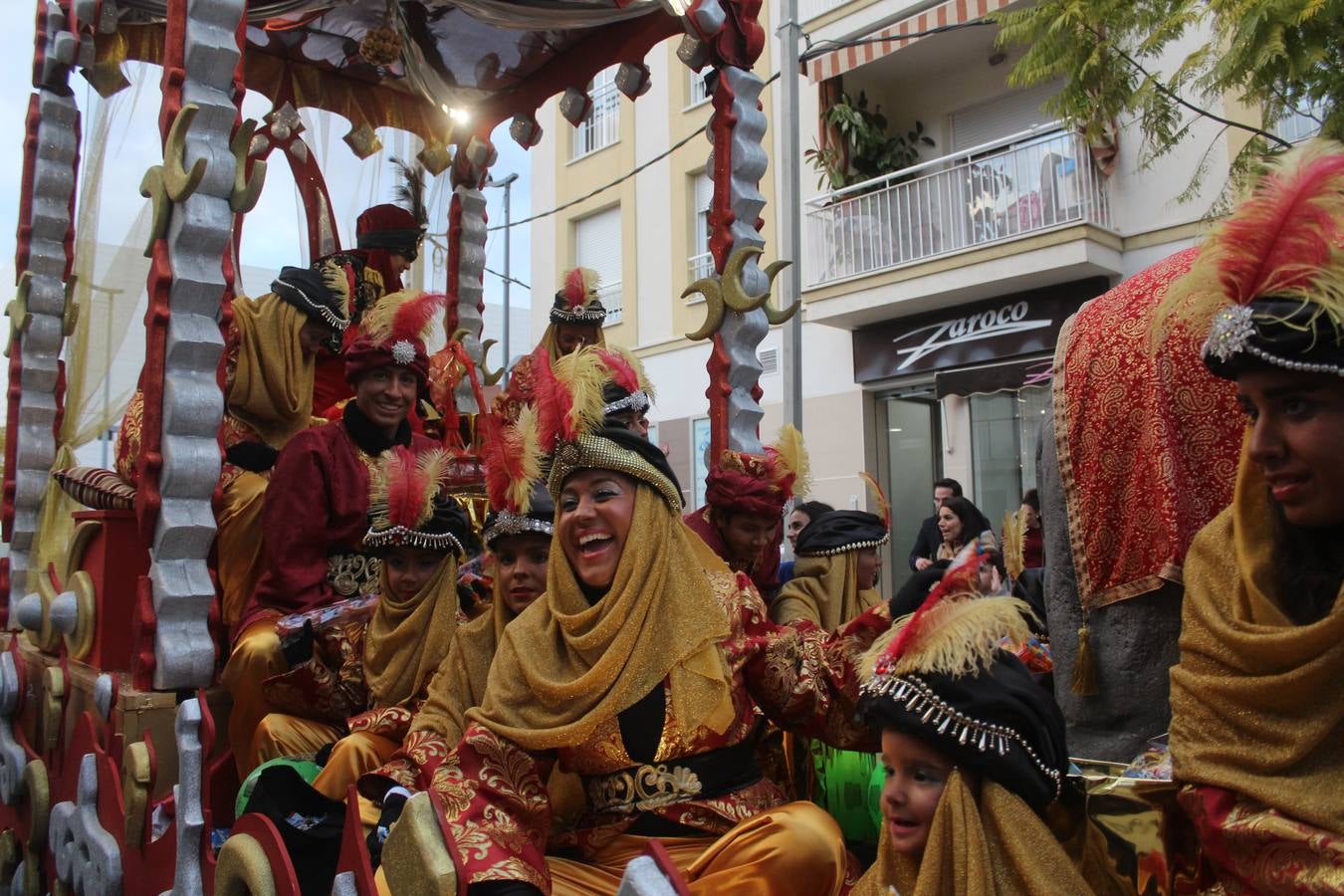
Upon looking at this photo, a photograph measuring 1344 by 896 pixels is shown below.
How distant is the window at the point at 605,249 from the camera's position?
1487 cm

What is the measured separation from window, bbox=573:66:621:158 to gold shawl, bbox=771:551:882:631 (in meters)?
12.1

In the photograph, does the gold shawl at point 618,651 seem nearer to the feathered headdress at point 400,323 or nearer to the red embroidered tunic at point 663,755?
the red embroidered tunic at point 663,755

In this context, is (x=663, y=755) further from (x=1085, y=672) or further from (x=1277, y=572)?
(x=1277, y=572)

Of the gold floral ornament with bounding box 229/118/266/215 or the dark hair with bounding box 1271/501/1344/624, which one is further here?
the gold floral ornament with bounding box 229/118/266/215

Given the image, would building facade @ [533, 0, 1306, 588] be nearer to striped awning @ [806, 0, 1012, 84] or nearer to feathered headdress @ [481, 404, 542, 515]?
striped awning @ [806, 0, 1012, 84]

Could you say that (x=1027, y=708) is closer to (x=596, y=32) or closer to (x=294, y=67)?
(x=596, y=32)

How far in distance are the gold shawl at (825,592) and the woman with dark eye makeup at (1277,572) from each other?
2.12m

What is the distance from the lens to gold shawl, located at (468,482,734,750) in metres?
2.32

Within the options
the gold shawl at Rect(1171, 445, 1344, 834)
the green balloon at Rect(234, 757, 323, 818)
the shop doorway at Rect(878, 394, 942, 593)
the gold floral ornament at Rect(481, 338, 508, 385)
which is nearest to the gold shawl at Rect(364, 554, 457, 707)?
the green balloon at Rect(234, 757, 323, 818)

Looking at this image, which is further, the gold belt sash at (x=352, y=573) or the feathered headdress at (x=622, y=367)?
the gold belt sash at (x=352, y=573)

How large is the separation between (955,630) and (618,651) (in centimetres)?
80

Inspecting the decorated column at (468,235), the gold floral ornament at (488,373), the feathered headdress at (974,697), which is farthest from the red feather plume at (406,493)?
the decorated column at (468,235)

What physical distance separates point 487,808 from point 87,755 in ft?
5.92

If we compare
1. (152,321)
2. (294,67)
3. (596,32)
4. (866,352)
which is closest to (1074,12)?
(596,32)
